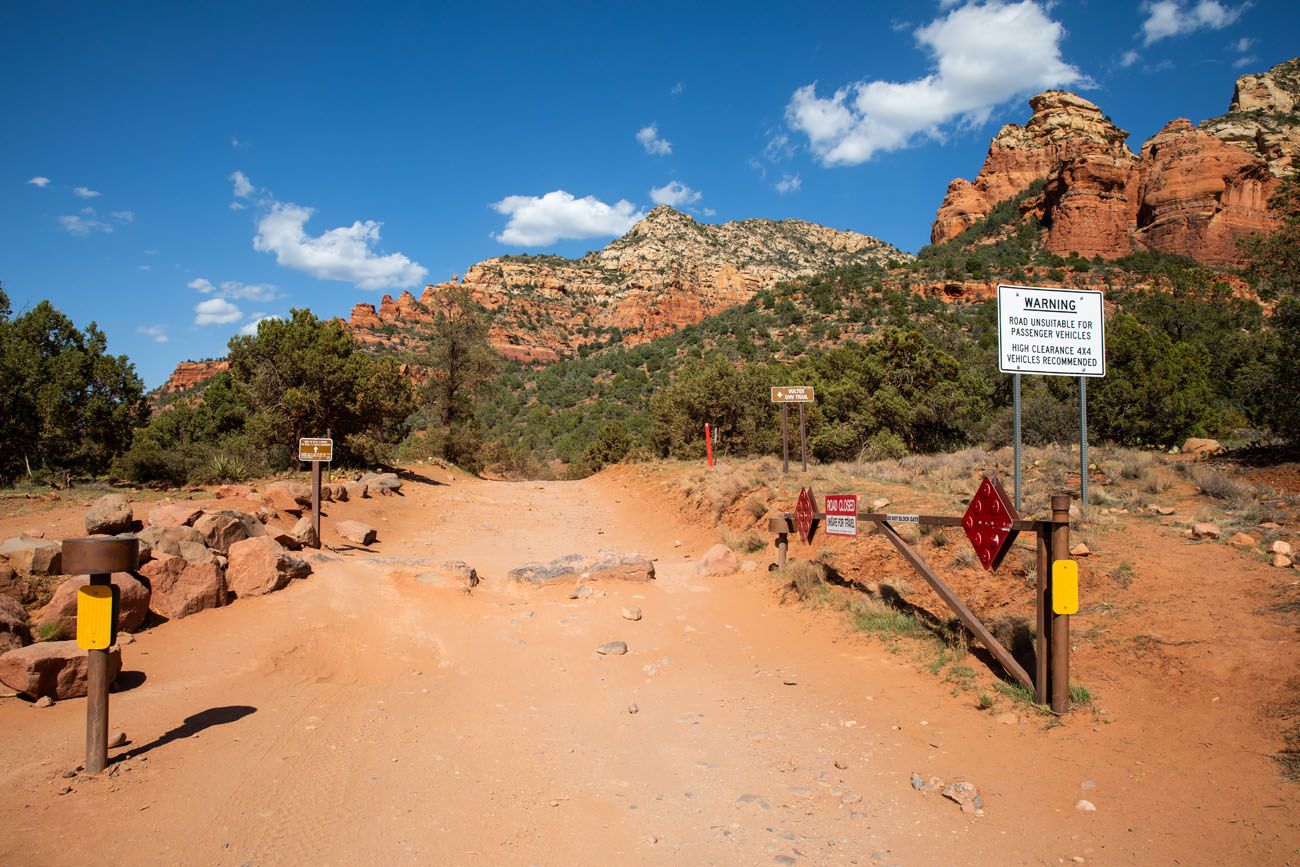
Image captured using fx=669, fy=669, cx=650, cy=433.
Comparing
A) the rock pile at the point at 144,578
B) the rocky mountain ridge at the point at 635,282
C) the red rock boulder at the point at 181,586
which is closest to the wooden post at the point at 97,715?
the rock pile at the point at 144,578

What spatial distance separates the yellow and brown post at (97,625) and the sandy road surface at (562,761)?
25cm

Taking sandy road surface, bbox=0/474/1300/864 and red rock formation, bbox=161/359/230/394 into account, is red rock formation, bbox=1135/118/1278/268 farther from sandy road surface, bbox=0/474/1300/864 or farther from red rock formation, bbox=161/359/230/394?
red rock formation, bbox=161/359/230/394

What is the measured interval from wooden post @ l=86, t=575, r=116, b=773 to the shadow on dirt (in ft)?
0.69

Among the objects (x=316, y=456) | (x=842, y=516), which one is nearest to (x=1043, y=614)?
(x=842, y=516)

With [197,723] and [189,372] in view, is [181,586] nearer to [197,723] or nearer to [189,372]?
[197,723]

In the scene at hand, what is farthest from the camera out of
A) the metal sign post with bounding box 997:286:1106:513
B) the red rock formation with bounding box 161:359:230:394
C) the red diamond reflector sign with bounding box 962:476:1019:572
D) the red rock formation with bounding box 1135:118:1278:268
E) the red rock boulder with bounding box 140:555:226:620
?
the red rock formation with bounding box 161:359:230:394

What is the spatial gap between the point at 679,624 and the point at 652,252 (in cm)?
10514

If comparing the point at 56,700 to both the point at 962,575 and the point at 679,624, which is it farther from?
the point at 962,575

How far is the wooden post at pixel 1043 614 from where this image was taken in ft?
17.6

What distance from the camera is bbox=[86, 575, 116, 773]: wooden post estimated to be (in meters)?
4.24

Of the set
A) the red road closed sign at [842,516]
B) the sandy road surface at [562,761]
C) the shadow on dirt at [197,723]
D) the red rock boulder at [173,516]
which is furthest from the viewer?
the red rock boulder at [173,516]

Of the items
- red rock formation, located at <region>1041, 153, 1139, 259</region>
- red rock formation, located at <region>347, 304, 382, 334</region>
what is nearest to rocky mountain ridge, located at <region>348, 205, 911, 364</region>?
red rock formation, located at <region>347, 304, 382, 334</region>

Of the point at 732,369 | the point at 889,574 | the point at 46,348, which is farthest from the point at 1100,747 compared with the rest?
the point at 46,348

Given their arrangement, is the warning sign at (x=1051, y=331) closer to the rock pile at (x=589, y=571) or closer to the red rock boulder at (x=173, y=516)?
the rock pile at (x=589, y=571)
